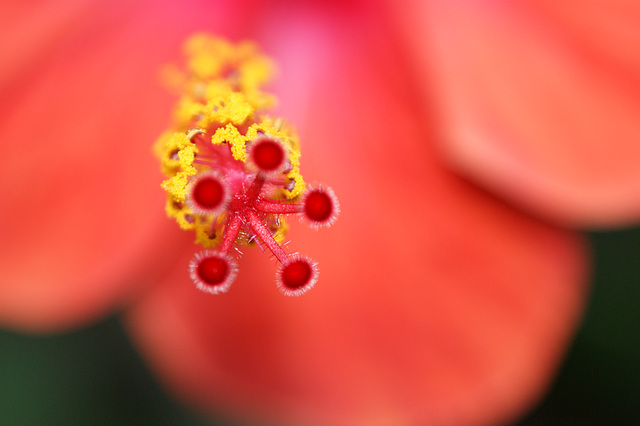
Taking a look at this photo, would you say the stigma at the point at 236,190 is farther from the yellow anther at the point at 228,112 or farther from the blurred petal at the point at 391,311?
the blurred petal at the point at 391,311

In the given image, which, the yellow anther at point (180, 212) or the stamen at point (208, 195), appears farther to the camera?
the yellow anther at point (180, 212)

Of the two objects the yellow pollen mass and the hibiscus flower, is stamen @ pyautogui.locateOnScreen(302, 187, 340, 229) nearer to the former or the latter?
the yellow pollen mass

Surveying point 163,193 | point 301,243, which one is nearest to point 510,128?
point 301,243

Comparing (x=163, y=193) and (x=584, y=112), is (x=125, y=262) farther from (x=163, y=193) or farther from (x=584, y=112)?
(x=584, y=112)

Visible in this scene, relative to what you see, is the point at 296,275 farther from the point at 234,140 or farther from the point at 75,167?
the point at 75,167

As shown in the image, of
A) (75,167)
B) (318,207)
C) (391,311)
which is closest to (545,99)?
(391,311)

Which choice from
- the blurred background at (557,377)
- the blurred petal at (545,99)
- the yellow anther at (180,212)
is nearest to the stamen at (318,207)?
the yellow anther at (180,212)
